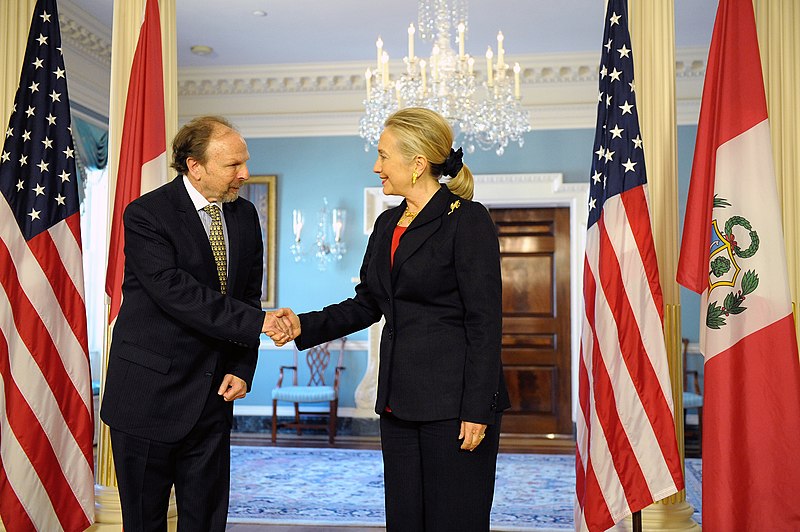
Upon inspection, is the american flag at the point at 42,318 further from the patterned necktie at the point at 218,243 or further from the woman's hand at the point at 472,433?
the woman's hand at the point at 472,433

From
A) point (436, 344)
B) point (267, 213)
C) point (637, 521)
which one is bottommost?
point (637, 521)

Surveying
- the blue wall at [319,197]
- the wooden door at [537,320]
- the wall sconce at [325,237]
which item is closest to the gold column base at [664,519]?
the wooden door at [537,320]

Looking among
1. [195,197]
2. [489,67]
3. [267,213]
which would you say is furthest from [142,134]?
[267,213]

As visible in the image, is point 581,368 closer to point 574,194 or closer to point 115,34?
point 115,34

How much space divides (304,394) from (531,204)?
110 inches

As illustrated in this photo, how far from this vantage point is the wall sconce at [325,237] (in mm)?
7746

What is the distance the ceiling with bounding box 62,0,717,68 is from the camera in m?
6.18

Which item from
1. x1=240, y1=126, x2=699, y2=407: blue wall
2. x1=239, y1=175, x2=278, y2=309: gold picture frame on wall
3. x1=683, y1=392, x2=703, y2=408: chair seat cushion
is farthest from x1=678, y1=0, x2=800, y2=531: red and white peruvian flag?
x1=239, y1=175, x2=278, y2=309: gold picture frame on wall

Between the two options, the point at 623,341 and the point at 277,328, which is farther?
the point at 623,341

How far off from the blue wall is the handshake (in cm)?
513

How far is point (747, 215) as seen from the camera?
2.89 m

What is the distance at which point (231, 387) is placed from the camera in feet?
8.11

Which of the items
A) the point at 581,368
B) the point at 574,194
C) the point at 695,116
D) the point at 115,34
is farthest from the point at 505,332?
the point at 115,34

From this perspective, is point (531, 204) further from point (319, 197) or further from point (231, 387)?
point (231, 387)
